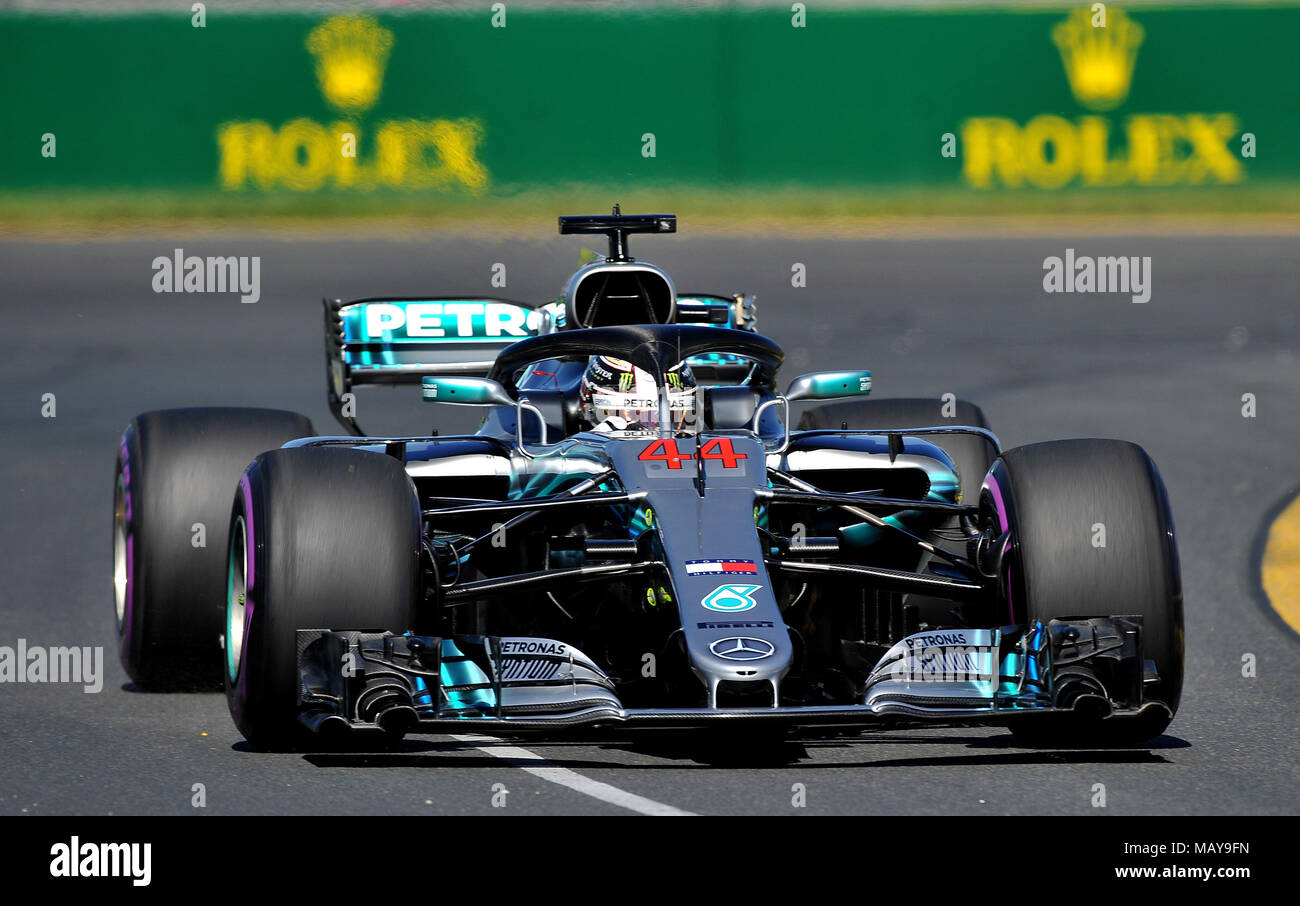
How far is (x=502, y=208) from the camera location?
23938mm

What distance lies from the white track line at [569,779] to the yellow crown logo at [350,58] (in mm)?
18115

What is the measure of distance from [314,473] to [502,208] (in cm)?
1723

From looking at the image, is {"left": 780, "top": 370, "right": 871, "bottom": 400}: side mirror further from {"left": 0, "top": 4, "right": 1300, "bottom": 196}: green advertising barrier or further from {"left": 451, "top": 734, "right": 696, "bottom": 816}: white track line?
{"left": 0, "top": 4, "right": 1300, "bottom": 196}: green advertising barrier

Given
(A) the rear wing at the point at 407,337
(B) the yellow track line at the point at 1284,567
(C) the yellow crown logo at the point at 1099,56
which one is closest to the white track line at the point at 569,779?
(A) the rear wing at the point at 407,337

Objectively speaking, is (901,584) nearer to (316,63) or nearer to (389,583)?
(389,583)

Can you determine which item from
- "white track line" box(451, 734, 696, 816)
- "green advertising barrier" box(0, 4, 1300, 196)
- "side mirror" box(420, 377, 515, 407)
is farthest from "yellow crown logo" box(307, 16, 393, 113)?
"white track line" box(451, 734, 696, 816)

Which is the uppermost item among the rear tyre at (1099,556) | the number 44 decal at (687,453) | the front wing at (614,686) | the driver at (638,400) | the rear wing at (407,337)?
the rear wing at (407,337)

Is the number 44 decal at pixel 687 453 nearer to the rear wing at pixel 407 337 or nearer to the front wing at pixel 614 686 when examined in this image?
the front wing at pixel 614 686

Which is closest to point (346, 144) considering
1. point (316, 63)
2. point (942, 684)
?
point (316, 63)

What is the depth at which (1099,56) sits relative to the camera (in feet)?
82.7

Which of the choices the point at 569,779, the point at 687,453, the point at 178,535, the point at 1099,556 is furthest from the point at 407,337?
the point at 1099,556

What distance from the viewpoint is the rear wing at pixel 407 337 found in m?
11.0

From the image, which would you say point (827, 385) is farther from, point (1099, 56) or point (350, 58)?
point (1099, 56)

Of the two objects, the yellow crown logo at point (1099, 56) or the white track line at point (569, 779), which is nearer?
the white track line at point (569, 779)
